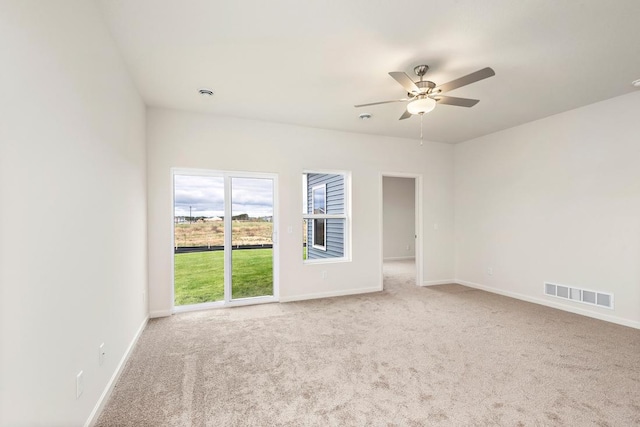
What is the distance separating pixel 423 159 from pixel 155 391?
5252 mm

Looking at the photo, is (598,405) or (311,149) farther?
(311,149)

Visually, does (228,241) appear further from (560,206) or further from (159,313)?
(560,206)

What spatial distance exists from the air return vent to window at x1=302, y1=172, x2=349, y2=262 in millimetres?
3039

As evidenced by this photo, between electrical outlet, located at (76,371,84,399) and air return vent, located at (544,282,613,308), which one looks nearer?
electrical outlet, located at (76,371,84,399)

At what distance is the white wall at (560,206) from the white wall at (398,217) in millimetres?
3359

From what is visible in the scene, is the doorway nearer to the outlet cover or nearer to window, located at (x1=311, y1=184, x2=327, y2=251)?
window, located at (x1=311, y1=184, x2=327, y2=251)

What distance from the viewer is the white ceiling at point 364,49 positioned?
83.2 inches

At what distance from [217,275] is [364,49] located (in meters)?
3.55

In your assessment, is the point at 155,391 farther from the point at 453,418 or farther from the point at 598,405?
the point at 598,405

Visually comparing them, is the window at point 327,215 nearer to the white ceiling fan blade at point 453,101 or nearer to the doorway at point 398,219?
the white ceiling fan blade at point 453,101

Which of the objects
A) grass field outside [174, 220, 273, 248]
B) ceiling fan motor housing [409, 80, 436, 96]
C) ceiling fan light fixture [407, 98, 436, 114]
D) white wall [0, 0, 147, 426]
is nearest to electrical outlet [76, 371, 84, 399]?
white wall [0, 0, 147, 426]

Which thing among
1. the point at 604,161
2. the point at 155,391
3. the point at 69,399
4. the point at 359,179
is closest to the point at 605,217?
the point at 604,161

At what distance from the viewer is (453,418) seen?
6.45ft

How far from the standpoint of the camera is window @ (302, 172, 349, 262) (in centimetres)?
500
